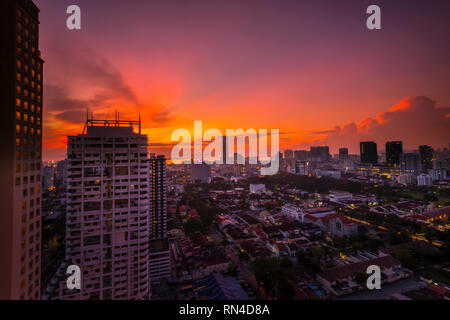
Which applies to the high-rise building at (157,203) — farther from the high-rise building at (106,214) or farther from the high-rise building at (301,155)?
the high-rise building at (301,155)

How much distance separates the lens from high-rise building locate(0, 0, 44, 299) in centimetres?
297

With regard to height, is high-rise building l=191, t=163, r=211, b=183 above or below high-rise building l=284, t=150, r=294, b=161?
below

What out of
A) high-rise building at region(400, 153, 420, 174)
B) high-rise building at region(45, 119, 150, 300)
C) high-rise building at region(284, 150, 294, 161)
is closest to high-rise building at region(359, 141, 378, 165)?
high-rise building at region(400, 153, 420, 174)

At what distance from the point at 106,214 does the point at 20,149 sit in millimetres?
2389

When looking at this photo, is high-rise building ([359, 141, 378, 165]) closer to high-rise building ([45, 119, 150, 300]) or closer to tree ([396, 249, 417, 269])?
tree ([396, 249, 417, 269])

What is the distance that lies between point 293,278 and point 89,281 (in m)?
6.62

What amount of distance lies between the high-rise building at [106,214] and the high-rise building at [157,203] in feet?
19.8

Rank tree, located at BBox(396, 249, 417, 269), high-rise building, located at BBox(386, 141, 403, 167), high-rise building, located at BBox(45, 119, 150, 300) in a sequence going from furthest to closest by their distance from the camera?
high-rise building, located at BBox(386, 141, 403, 167) < tree, located at BBox(396, 249, 417, 269) < high-rise building, located at BBox(45, 119, 150, 300)

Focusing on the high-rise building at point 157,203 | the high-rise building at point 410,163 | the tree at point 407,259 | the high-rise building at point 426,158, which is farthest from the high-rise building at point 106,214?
the high-rise building at point 426,158

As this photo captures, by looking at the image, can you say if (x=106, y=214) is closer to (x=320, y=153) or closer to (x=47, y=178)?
(x=47, y=178)

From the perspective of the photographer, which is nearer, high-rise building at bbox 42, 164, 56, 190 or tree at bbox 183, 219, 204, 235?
tree at bbox 183, 219, 204, 235

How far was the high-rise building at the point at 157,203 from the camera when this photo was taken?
11.2 metres

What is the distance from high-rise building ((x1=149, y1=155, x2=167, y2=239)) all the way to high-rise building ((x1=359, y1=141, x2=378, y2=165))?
41.4m

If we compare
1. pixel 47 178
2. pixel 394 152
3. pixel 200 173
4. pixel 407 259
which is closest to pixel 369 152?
pixel 394 152
